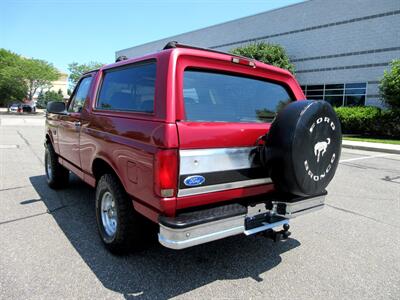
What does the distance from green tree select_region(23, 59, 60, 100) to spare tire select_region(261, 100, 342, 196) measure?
46680 mm

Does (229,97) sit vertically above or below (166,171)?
above


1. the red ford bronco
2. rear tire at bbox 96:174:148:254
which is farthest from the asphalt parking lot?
the red ford bronco

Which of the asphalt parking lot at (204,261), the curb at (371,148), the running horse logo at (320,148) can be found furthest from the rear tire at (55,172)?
the curb at (371,148)

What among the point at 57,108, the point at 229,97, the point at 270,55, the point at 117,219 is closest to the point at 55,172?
the point at 57,108

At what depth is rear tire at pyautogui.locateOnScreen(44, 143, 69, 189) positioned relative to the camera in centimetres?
543

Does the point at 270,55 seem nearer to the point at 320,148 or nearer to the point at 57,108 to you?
the point at 57,108

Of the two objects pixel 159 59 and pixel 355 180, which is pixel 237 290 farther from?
pixel 355 180

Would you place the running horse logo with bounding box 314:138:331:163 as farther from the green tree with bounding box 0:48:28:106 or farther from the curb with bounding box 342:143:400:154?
the green tree with bounding box 0:48:28:106

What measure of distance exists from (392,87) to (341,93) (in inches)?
226

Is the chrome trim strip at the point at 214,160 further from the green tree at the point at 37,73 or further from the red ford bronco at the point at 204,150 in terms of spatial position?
the green tree at the point at 37,73

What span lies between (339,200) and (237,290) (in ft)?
11.3

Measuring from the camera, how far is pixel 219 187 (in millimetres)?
2676

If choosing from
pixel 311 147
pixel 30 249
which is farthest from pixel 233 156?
pixel 30 249

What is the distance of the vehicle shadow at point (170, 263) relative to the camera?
276 centimetres
